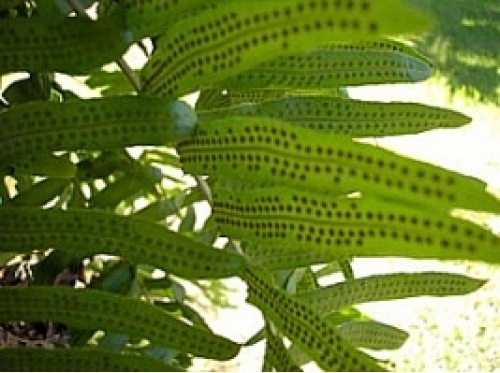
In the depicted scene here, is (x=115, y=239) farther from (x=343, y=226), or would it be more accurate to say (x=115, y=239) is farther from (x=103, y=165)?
(x=103, y=165)

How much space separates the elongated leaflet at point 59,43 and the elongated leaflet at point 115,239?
0.07 meters

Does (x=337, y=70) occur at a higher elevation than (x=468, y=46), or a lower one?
lower

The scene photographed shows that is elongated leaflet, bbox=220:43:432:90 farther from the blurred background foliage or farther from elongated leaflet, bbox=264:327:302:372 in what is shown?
the blurred background foliage

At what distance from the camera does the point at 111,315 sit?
1.75 feet

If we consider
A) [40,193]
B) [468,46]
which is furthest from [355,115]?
[468,46]

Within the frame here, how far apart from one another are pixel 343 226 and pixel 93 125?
144 millimetres

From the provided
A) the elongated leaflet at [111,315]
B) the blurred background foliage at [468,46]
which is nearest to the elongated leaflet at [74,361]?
the elongated leaflet at [111,315]

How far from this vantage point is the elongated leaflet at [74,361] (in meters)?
0.54

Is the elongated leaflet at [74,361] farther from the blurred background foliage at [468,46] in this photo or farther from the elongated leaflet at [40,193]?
the blurred background foliage at [468,46]

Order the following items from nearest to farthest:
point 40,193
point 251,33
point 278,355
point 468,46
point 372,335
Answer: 1. point 251,33
2. point 278,355
3. point 372,335
4. point 40,193
5. point 468,46

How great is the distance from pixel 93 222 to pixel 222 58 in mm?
118

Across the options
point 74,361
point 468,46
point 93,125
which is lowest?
point 74,361

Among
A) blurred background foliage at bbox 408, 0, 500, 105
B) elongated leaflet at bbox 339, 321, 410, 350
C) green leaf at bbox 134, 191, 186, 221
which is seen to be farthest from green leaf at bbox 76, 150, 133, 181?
blurred background foliage at bbox 408, 0, 500, 105

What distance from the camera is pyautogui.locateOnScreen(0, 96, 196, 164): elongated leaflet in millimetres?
487
